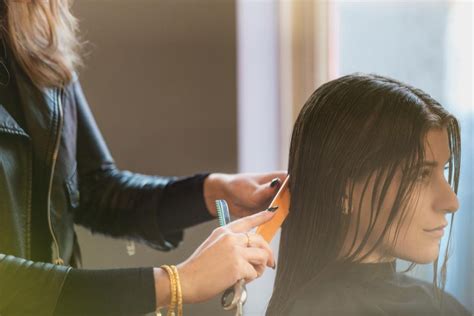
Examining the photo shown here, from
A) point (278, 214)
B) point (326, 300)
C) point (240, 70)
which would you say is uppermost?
point (240, 70)

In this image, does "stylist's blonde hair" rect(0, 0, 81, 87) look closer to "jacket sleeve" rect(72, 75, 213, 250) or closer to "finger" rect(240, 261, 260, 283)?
"jacket sleeve" rect(72, 75, 213, 250)

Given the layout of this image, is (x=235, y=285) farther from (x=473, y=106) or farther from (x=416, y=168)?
(x=473, y=106)

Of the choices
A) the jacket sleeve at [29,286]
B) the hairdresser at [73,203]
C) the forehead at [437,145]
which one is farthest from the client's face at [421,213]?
the jacket sleeve at [29,286]

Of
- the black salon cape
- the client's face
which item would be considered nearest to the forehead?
the client's face

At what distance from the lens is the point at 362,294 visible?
0.61 meters

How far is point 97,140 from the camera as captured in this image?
67cm

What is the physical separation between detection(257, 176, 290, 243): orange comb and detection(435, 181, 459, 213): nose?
0.15 m

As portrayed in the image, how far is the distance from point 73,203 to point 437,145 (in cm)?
40

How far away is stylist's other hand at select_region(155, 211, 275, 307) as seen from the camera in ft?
1.63

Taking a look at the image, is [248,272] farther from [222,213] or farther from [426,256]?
[426,256]

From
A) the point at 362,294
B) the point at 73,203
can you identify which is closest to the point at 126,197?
the point at 73,203

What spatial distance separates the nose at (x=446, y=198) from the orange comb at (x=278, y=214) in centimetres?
15

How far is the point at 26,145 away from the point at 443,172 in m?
0.43

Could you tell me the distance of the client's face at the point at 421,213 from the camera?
0.57 meters
